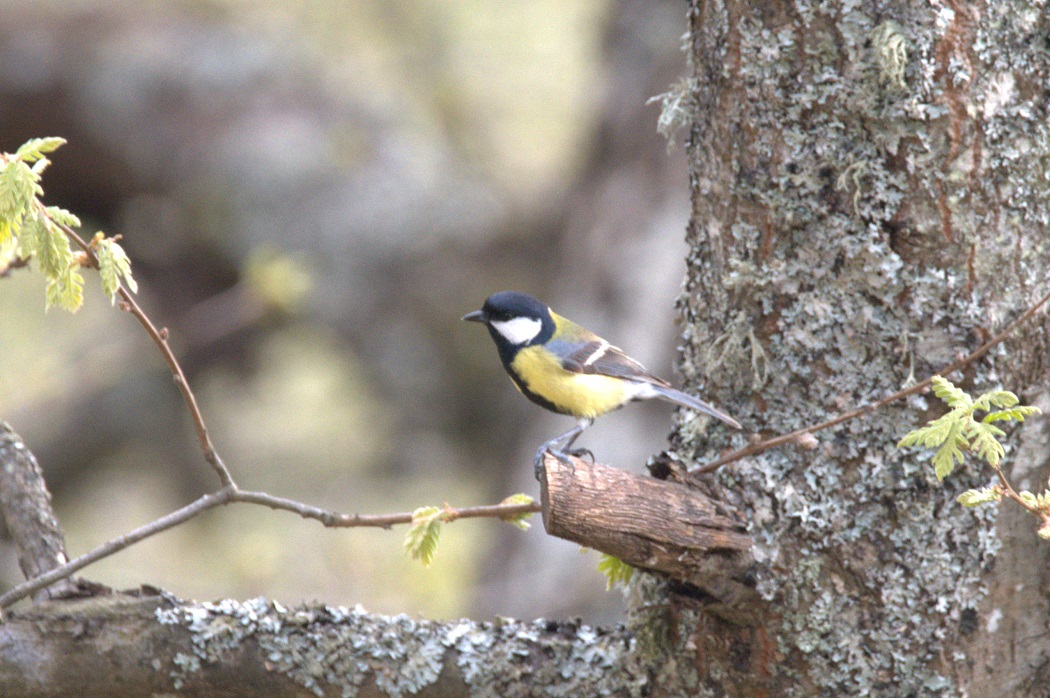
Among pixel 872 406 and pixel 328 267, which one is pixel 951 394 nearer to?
pixel 872 406

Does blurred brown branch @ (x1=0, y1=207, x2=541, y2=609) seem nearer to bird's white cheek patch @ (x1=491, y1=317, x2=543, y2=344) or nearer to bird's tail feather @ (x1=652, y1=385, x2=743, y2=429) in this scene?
bird's tail feather @ (x1=652, y1=385, x2=743, y2=429)

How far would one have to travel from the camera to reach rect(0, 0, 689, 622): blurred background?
156 inches

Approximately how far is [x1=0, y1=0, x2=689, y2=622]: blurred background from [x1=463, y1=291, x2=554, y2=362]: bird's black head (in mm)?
1475

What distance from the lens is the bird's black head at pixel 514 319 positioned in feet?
7.79

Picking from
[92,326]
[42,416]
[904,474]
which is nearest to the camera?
[904,474]

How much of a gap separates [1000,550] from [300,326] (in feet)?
11.0

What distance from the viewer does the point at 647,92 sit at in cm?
413

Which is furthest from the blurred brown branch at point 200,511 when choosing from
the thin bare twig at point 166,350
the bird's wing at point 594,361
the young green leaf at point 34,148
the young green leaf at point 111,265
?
the bird's wing at point 594,361

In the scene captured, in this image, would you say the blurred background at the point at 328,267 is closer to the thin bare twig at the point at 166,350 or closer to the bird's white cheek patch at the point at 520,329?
the bird's white cheek patch at the point at 520,329

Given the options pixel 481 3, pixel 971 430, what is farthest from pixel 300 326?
pixel 971 430

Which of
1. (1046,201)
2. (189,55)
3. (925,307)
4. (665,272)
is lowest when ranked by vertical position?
(925,307)

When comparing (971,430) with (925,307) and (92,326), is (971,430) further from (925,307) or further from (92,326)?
(92,326)

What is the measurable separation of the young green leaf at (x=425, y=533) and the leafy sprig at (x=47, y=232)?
24.0 inches

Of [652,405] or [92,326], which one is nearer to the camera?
[652,405]
